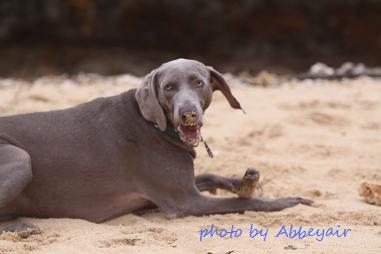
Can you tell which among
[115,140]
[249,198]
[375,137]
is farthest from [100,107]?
[375,137]

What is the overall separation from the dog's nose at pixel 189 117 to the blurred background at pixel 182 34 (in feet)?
25.6

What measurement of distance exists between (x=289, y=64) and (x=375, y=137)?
6239mm

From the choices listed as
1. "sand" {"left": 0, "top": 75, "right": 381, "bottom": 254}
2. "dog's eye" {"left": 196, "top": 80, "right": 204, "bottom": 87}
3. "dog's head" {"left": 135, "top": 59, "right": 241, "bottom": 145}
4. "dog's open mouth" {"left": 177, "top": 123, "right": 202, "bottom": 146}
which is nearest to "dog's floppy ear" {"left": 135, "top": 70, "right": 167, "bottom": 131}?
"dog's head" {"left": 135, "top": 59, "right": 241, "bottom": 145}

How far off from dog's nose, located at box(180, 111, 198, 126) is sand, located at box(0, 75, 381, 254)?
0.62 meters

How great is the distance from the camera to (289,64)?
12188 mm

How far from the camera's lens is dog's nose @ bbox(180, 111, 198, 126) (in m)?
4.17

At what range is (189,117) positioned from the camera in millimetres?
4172

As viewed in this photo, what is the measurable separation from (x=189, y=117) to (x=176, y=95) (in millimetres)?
246

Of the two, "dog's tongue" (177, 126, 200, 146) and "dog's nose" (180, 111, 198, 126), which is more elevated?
"dog's nose" (180, 111, 198, 126)

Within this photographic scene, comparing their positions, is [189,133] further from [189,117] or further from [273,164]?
[273,164]

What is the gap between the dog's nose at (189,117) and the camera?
4.17 meters

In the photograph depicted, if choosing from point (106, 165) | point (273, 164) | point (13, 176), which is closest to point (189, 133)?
point (106, 165)

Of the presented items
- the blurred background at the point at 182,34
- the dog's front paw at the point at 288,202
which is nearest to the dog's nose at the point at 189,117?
the dog's front paw at the point at 288,202

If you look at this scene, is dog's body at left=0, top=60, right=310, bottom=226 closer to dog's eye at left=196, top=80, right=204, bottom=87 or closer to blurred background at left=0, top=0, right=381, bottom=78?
dog's eye at left=196, top=80, right=204, bottom=87
